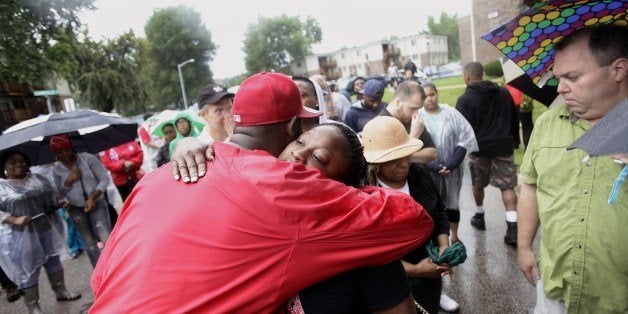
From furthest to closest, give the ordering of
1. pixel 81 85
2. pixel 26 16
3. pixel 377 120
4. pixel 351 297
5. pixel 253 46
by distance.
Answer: pixel 253 46 → pixel 81 85 → pixel 26 16 → pixel 377 120 → pixel 351 297

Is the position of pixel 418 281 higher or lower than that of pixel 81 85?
lower

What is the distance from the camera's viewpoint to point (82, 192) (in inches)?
185

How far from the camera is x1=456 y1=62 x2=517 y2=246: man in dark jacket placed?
470 centimetres

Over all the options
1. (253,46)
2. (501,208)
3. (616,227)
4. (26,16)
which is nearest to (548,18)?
(616,227)

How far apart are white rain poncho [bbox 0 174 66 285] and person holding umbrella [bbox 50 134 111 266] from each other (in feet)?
0.80

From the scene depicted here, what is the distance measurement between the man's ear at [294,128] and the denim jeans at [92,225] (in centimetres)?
420

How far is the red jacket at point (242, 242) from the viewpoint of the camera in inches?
40.3

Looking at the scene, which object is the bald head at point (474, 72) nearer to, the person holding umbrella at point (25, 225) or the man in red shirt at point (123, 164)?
the man in red shirt at point (123, 164)

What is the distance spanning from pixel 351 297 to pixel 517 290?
10.3 ft

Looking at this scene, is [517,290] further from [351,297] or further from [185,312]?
[185,312]

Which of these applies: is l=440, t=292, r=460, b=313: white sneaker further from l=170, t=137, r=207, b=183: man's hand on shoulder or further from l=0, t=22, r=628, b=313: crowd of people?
l=170, t=137, r=207, b=183: man's hand on shoulder

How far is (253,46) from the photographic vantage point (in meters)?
63.5

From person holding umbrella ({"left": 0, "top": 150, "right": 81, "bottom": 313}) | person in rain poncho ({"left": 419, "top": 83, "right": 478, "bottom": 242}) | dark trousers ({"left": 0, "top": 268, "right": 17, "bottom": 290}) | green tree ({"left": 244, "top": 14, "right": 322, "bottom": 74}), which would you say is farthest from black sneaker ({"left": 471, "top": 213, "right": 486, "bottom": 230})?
green tree ({"left": 244, "top": 14, "right": 322, "bottom": 74})

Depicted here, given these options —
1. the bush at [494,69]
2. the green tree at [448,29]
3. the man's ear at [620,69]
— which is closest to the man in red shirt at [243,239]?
the man's ear at [620,69]
